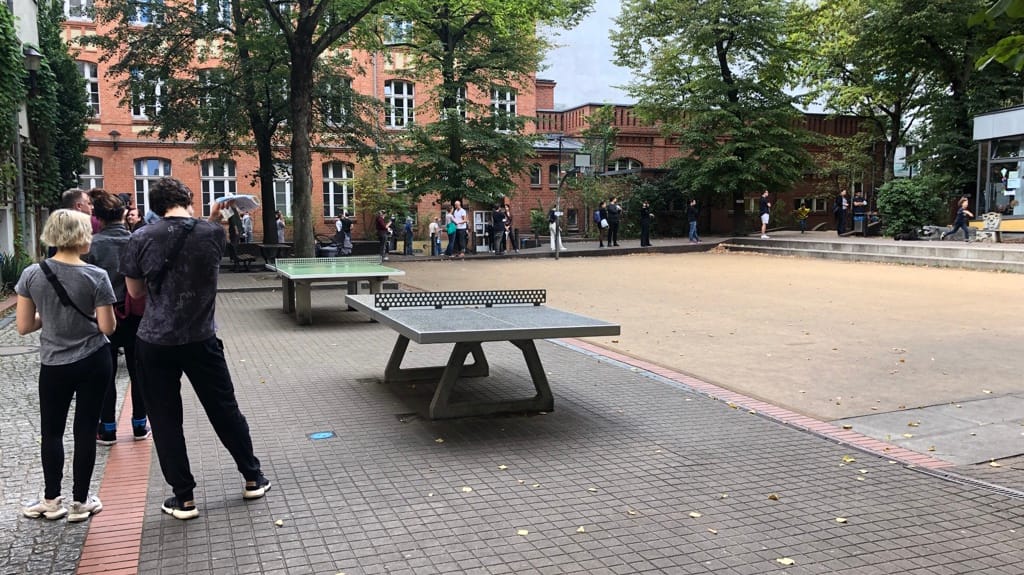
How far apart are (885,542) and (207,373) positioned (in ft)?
11.9

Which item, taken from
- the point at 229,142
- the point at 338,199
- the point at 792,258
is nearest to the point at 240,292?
the point at 229,142

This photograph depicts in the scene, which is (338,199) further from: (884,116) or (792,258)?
(884,116)

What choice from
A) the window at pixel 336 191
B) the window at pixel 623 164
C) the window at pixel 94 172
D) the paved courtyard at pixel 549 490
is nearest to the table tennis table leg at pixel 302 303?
the paved courtyard at pixel 549 490

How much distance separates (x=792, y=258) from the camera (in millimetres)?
26438

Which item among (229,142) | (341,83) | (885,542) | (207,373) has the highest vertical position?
(341,83)

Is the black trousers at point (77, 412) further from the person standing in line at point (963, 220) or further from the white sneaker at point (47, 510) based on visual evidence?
the person standing in line at point (963, 220)

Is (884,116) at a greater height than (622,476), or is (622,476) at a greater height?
(884,116)

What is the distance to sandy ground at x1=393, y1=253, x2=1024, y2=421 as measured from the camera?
7.36 meters

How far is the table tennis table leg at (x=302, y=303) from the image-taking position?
36.5 feet

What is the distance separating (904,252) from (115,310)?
23055mm

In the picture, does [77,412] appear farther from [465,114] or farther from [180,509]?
[465,114]

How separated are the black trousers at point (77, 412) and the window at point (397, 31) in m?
19.6

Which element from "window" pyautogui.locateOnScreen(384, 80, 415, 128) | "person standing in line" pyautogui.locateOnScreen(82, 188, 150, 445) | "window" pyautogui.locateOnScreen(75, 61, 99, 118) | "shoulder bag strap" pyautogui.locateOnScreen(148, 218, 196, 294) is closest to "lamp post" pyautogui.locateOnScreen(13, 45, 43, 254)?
"person standing in line" pyautogui.locateOnScreen(82, 188, 150, 445)

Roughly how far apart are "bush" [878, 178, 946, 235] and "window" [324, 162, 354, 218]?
24057mm
